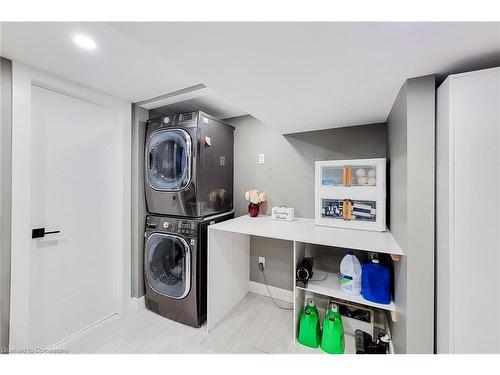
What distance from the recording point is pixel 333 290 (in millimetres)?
1375

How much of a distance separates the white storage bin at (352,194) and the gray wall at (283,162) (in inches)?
10.8

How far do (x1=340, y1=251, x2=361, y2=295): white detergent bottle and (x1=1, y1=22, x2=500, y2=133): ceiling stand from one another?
110cm

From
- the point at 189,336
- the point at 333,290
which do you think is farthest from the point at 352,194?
the point at 189,336

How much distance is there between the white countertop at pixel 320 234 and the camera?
1.10 m

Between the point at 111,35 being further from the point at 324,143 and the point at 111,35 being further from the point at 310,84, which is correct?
the point at 324,143

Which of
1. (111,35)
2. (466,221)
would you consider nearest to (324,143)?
(466,221)

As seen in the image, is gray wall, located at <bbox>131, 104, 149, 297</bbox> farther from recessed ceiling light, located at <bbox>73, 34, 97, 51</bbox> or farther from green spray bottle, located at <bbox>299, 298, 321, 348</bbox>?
green spray bottle, located at <bbox>299, 298, 321, 348</bbox>

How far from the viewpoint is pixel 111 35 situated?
1.02 metres

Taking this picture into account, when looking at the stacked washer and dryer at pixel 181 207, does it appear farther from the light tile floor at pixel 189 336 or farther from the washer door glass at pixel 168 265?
the light tile floor at pixel 189 336

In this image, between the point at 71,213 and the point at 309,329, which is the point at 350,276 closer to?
the point at 309,329

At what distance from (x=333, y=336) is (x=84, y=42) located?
2.43m
